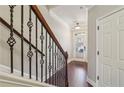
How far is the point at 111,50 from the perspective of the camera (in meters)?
3.05

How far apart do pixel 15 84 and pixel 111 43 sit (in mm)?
2451

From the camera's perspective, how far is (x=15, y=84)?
1.11 meters

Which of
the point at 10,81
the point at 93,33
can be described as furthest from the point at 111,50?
the point at 10,81

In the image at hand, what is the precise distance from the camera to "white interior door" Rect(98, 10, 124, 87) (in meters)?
2.72

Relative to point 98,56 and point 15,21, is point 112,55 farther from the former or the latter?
point 15,21

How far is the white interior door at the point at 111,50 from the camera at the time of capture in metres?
2.72

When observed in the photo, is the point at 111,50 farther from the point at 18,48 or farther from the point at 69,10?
the point at 69,10

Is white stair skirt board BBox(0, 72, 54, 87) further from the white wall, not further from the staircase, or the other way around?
the white wall

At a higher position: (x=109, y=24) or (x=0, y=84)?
(x=109, y=24)

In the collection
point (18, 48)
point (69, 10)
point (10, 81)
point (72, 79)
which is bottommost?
point (72, 79)
